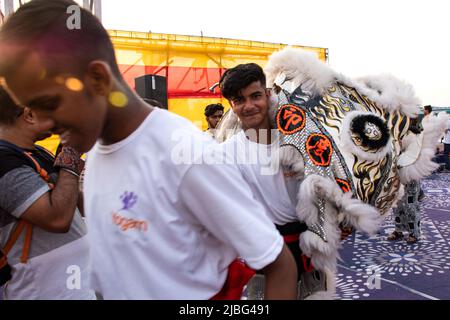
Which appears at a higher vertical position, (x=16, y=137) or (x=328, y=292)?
(x=16, y=137)

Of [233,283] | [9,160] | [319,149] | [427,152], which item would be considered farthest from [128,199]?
[427,152]

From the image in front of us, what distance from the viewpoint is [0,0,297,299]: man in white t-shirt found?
0.78 meters

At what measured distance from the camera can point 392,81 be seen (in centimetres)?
199

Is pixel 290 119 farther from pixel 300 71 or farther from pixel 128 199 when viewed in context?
pixel 128 199

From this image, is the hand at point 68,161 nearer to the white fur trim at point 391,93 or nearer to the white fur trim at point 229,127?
the white fur trim at point 229,127

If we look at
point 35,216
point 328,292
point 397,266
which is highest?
point 35,216

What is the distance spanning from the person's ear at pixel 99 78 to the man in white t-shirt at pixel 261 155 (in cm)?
105

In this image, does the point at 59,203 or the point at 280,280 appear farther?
the point at 59,203

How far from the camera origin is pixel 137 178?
32.8 inches

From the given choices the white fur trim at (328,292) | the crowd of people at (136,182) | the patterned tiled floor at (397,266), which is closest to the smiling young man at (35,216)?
the crowd of people at (136,182)

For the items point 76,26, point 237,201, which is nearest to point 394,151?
point 237,201

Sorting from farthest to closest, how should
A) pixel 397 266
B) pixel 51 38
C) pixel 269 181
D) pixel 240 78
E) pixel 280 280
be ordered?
pixel 397 266 < pixel 240 78 < pixel 269 181 < pixel 280 280 < pixel 51 38

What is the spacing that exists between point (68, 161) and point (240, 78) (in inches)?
39.3

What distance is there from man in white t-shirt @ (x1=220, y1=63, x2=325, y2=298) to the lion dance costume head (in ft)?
0.24
